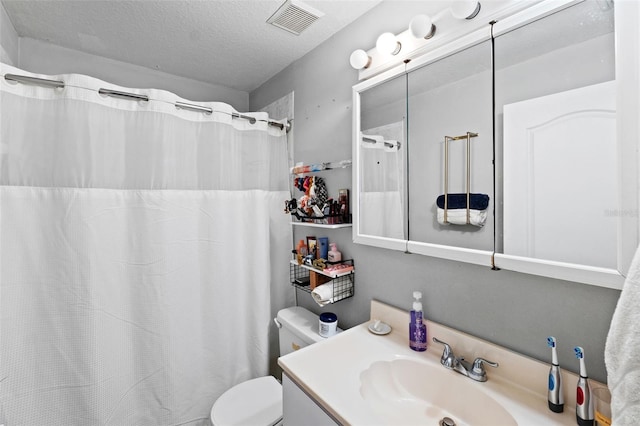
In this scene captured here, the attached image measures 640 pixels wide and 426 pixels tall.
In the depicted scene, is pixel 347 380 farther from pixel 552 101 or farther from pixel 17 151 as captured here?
pixel 17 151

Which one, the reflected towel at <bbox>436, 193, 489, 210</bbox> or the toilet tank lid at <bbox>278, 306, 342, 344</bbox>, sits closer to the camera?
the reflected towel at <bbox>436, 193, 489, 210</bbox>

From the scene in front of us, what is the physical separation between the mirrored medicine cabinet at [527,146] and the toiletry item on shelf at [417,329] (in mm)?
206

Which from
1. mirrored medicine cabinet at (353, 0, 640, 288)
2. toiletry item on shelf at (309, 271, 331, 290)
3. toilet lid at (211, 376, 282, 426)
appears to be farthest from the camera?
toiletry item on shelf at (309, 271, 331, 290)

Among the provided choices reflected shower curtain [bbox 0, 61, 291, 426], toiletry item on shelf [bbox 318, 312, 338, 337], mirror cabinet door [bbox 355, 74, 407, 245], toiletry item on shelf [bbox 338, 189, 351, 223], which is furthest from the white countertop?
reflected shower curtain [bbox 0, 61, 291, 426]

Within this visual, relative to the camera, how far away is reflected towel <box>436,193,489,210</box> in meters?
0.91

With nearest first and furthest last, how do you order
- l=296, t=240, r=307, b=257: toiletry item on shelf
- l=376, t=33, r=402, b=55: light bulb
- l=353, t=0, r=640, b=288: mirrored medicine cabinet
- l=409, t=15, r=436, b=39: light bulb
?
l=353, t=0, r=640, b=288: mirrored medicine cabinet, l=409, t=15, r=436, b=39: light bulb, l=376, t=33, r=402, b=55: light bulb, l=296, t=240, r=307, b=257: toiletry item on shelf

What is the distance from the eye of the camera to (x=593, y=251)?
0.71 meters

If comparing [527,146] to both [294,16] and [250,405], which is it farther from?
[250,405]

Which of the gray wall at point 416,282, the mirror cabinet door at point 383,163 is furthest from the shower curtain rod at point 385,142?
the gray wall at point 416,282

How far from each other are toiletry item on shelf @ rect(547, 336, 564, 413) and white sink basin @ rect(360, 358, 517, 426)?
0.12 m

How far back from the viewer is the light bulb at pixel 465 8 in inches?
34.7

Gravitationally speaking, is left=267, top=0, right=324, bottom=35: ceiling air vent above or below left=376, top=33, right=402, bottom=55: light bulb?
above

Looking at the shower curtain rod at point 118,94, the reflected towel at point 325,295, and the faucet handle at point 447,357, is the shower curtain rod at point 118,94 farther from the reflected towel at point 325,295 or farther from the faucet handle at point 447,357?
the faucet handle at point 447,357

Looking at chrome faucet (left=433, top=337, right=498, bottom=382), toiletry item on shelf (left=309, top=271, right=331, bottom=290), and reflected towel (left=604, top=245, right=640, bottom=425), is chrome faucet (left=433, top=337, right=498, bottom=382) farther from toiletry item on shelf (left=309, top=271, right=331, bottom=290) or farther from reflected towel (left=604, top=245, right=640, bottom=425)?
toiletry item on shelf (left=309, top=271, right=331, bottom=290)
